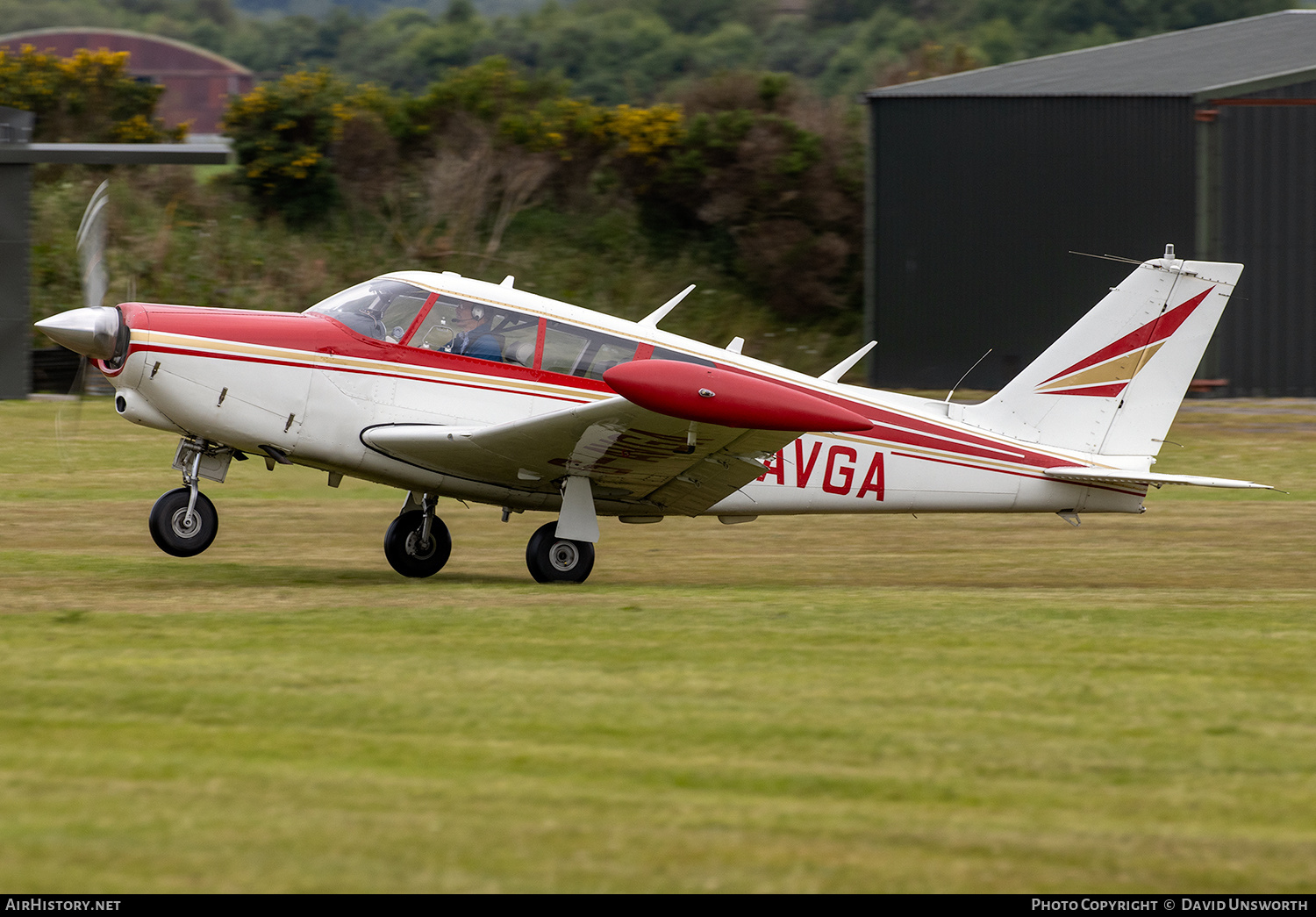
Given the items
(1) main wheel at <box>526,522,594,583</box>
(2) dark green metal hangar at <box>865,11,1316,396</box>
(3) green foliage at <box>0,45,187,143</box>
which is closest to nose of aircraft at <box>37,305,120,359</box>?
(1) main wheel at <box>526,522,594,583</box>

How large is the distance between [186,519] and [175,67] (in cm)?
8539

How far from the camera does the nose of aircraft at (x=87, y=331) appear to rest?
10.0 meters

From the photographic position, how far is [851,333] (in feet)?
101

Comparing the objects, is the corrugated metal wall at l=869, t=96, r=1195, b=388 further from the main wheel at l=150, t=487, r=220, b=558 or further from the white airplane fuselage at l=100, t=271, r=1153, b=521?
the main wheel at l=150, t=487, r=220, b=558

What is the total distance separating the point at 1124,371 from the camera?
12.1 meters

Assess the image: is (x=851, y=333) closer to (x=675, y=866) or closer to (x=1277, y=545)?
(x=1277, y=545)

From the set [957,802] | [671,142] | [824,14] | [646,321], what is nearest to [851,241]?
[671,142]

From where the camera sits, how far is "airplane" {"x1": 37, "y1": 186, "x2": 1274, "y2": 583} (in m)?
10.3

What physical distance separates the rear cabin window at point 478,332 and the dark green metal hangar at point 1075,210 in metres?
17.6

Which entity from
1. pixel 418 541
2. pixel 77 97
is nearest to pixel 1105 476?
pixel 418 541

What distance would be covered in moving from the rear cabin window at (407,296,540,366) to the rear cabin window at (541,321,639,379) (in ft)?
0.42

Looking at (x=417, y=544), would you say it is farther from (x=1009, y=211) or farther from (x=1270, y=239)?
(x=1270, y=239)
